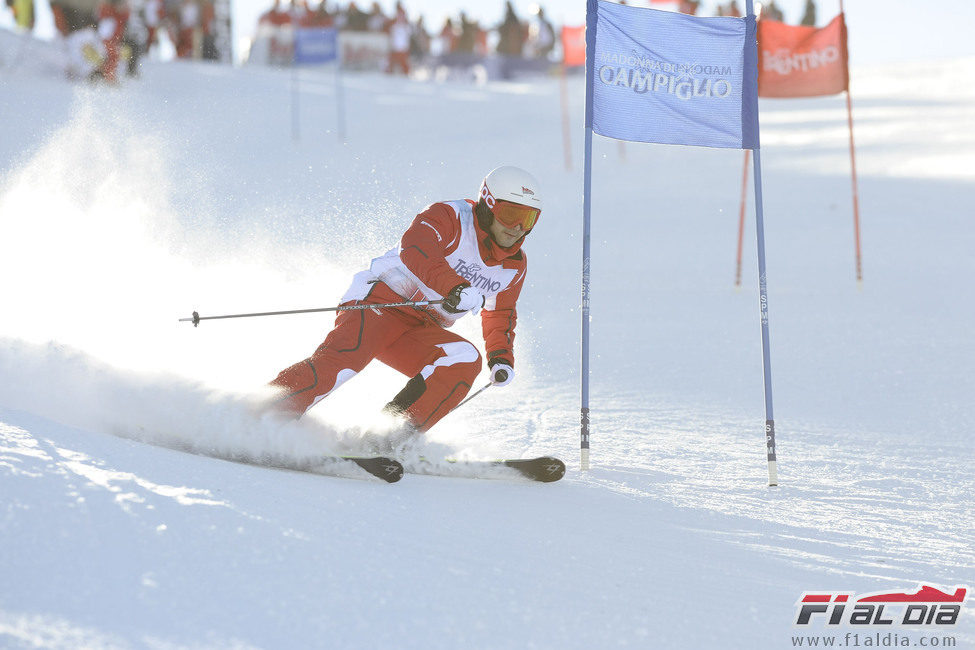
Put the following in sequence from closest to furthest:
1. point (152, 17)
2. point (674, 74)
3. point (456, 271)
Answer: point (456, 271), point (674, 74), point (152, 17)

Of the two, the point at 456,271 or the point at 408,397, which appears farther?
the point at 456,271

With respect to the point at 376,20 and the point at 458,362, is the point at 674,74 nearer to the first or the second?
the point at 458,362

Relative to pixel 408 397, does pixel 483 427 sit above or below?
below

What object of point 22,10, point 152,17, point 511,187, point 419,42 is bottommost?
point 511,187

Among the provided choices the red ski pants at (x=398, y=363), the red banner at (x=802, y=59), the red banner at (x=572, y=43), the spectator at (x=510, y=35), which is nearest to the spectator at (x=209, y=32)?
the spectator at (x=510, y=35)

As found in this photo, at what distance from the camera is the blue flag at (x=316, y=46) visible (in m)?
17.1

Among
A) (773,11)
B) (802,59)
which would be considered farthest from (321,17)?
(802,59)

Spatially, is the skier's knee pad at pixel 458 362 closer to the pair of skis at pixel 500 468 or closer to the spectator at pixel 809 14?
the pair of skis at pixel 500 468

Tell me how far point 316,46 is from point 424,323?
13687 mm

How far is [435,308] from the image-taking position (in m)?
4.41

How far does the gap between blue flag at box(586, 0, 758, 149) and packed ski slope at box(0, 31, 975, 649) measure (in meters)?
1.59

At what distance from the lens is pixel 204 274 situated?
22.7 ft

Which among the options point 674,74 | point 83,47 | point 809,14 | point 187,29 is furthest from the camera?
point 809,14

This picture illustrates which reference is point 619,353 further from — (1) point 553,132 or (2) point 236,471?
(1) point 553,132
